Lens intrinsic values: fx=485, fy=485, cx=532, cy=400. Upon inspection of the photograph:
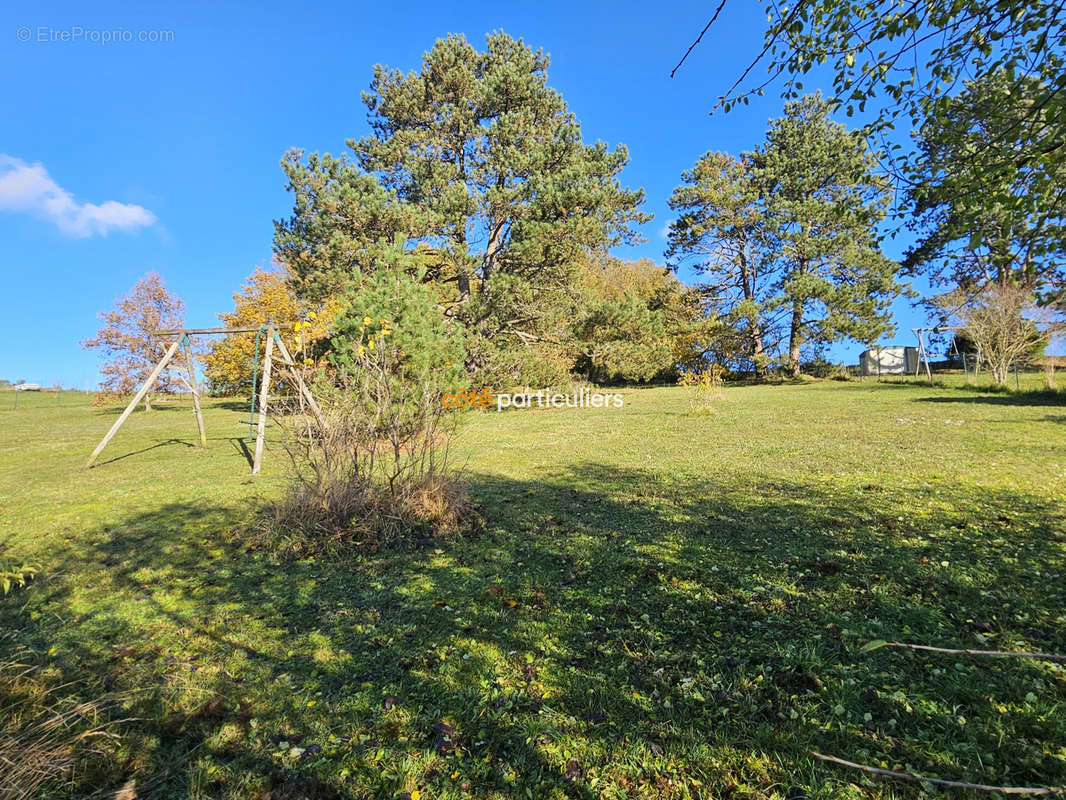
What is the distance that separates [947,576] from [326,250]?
56.8 feet

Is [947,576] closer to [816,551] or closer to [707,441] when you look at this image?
[816,551]

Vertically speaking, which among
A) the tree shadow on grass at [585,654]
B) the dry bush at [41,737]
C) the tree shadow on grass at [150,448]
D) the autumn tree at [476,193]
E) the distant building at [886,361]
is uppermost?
the autumn tree at [476,193]

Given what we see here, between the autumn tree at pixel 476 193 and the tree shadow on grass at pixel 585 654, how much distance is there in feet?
42.6

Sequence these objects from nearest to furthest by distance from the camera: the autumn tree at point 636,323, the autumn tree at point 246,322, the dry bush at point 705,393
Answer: the dry bush at point 705,393, the autumn tree at point 636,323, the autumn tree at point 246,322

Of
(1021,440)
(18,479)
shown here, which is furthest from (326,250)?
(1021,440)

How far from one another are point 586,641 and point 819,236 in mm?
33790

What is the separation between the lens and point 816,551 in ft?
13.6

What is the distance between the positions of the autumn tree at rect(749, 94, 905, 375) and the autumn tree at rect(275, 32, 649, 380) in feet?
52.0

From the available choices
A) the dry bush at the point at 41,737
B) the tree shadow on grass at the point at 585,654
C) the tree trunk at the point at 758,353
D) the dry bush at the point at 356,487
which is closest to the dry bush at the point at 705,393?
the tree shadow on grass at the point at 585,654

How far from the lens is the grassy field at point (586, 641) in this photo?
2.03m

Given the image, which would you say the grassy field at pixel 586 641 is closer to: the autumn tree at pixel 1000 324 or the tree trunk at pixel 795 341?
the autumn tree at pixel 1000 324

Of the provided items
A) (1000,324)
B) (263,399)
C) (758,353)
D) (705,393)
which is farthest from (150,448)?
(758,353)

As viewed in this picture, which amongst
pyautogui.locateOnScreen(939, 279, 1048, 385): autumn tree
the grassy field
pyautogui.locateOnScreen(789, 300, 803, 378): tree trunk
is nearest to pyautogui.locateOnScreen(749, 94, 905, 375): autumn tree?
pyautogui.locateOnScreen(789, 300, 803, 378): tree trunk

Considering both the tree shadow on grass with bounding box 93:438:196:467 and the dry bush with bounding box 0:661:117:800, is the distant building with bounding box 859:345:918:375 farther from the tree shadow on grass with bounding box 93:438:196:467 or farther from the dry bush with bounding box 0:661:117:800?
the dry bush with bounding box 0:661:117:800
